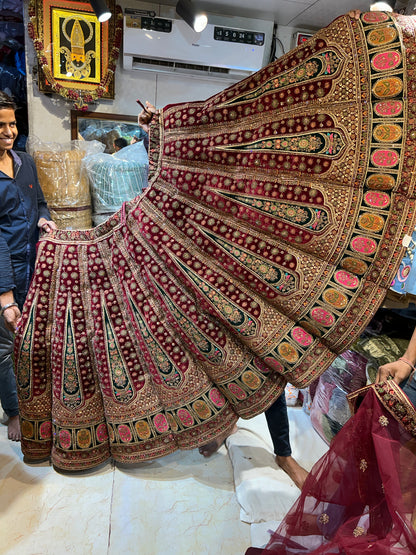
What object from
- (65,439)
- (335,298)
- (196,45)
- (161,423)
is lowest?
(65,439)

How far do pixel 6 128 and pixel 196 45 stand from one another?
162 cm

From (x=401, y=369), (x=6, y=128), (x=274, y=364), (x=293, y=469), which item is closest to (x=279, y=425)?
(x=293, y=469)

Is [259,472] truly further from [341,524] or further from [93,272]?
[93,272]

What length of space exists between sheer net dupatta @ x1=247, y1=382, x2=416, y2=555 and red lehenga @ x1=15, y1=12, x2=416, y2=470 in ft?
0.76

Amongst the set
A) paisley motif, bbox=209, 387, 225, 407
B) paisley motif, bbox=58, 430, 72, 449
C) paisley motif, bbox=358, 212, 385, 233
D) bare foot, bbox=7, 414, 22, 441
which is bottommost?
bare foot, bbox=7, 414, 22, 441

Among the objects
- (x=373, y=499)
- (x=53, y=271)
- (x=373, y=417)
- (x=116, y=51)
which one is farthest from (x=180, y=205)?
(x=116, y=51)

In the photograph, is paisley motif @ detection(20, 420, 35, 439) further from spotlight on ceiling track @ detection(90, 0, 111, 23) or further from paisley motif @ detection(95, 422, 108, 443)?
spotlight on ceiling track @ detection(90, 0, 111, 23)

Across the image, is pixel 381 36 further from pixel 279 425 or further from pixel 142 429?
pixel 142 429

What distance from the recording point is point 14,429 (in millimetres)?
1908

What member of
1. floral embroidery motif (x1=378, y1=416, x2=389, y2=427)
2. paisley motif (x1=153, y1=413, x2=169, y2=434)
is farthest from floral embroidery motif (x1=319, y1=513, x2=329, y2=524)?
paisley motif (x1=153, y1=413, x2=169, y2=434)

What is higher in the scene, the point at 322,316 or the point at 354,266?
the point at 354,266

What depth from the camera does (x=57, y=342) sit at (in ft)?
5.25

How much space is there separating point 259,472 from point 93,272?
3.60 feet

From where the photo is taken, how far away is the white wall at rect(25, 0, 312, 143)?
2.75 metres
